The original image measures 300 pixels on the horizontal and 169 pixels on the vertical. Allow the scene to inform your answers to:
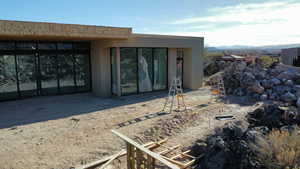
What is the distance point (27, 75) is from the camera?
10.3 meters

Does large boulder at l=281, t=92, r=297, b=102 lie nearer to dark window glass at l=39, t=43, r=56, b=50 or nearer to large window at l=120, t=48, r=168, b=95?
large window at l=120, t=48, r=168, b=95

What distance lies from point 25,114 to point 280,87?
11457 mm

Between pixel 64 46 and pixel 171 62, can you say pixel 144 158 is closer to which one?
pixel 171 62

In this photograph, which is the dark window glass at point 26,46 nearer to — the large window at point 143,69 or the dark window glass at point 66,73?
the dark window glass at point 66,73

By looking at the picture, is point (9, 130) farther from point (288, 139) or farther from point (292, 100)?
point (292, 100)

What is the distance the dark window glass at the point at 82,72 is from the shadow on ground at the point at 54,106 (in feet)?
1.87

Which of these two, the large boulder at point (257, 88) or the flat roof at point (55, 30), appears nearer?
the flat roof at point (55, 30)

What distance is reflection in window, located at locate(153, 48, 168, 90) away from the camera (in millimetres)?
11773

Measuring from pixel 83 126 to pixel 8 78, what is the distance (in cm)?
611

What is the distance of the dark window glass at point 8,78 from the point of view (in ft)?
31.9

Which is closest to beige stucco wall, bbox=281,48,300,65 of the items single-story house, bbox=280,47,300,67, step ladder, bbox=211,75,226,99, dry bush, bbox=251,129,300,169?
single-story house, bbox=280,47,300,67

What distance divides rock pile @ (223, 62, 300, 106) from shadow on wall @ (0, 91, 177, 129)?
162 inches

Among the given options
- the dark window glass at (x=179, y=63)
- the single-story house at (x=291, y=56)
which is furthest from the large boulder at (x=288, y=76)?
the single-story house at (x=291, y=56)

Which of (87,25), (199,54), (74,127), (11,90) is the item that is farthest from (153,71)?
(11,90)
